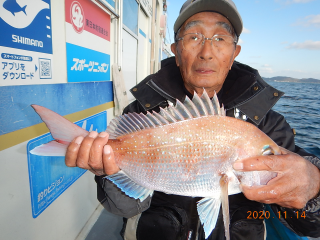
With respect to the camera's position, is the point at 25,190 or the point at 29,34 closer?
the point at 29,34

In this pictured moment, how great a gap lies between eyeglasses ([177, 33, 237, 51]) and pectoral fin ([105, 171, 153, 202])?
4.86 ft

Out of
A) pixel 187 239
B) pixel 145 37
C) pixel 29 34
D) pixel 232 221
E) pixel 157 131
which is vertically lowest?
pixel 187 239

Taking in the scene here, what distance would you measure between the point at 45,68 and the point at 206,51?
1602 mm

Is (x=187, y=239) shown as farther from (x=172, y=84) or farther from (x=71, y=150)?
(x=172, y=84)

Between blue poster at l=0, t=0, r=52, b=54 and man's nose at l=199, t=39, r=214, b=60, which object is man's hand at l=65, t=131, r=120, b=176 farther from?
man's nose at l=199, t=39, r=214, b=60

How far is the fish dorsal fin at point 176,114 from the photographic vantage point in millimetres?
1361

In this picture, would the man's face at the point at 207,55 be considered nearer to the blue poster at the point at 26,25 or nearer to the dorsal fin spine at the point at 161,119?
the dorsal fin spine at the point at 161,119

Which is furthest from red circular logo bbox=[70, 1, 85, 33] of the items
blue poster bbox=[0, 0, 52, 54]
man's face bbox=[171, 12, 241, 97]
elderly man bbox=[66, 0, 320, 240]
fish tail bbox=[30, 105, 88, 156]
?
fish tail bbox=[30, 105, 88, 156]

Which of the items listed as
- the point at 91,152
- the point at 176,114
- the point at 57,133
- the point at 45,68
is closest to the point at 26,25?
the point at 45,68

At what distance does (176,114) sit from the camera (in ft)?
4.50

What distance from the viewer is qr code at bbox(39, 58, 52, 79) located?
1.65 metres

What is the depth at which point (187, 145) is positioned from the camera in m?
1.34

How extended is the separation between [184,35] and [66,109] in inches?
61.7

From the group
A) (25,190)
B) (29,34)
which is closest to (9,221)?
(25,190)
